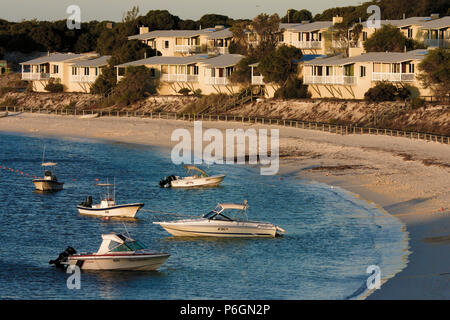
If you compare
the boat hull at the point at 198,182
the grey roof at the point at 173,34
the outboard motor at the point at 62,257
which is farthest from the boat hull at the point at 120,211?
the grey roof at the point at 173,34

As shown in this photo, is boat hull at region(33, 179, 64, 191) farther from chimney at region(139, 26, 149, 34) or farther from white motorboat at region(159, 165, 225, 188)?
chimney at region(139, 26, 149, 34)

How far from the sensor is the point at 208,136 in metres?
92.3

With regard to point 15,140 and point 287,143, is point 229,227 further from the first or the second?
point 15,140

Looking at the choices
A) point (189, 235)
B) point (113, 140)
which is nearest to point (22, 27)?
point (113, 140)

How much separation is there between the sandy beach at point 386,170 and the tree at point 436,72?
12677mm

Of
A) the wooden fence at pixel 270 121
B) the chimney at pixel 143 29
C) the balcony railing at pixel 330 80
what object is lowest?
the wooden fence at pixel 270 121

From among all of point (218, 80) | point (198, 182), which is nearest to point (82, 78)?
point (218, 80)

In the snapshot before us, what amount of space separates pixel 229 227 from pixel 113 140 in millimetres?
53660

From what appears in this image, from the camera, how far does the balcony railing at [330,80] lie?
9769cm

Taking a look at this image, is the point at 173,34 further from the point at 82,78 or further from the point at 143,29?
the point at 82,78

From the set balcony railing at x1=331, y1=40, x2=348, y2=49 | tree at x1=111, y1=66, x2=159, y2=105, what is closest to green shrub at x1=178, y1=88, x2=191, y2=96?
tree at x1=111, y1=66, x2=159, y2=105

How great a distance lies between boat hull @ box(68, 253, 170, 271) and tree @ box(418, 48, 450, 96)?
177ft

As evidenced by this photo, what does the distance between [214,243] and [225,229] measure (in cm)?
104

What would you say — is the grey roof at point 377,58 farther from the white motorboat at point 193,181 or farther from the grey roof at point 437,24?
the white motorboat at point 193,181
